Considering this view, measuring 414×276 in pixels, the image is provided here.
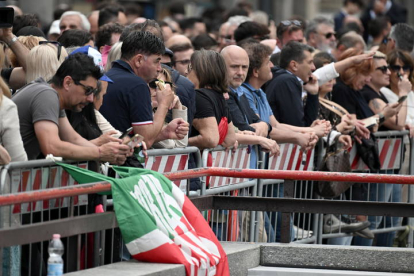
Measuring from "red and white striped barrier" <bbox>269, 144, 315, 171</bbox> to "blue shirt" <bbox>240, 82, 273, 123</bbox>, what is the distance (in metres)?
0.36

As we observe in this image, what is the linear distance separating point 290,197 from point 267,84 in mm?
2606

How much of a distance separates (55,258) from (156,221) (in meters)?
0.99

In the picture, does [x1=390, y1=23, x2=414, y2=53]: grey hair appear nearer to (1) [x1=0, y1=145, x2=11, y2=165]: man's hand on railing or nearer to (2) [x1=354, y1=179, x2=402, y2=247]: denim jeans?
(2) [x1=354, y1=179, x2=402, y2=247]: denim jeans

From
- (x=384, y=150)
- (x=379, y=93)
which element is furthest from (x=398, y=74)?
(x=384, y=150)

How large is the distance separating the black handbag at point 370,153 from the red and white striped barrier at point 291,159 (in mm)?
839

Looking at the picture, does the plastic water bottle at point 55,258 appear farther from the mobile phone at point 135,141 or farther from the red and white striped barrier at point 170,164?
the red and white striped barrier at point 170,164

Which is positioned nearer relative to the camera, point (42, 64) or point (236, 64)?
point (42, 64)

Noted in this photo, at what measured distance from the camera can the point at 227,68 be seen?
9.36 m

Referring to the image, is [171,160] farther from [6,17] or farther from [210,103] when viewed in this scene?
[6,17]

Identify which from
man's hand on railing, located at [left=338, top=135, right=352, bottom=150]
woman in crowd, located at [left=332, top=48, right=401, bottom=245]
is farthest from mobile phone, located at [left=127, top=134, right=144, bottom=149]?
woman in crowd, located at [left=332, top=48, right=401, bottom=245]

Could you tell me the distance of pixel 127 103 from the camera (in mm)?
7926

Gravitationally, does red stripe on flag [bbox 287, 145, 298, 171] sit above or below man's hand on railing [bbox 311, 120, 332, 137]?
below

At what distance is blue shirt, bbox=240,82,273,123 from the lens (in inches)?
397

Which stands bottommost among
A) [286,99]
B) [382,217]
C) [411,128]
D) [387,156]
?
[382,217]
